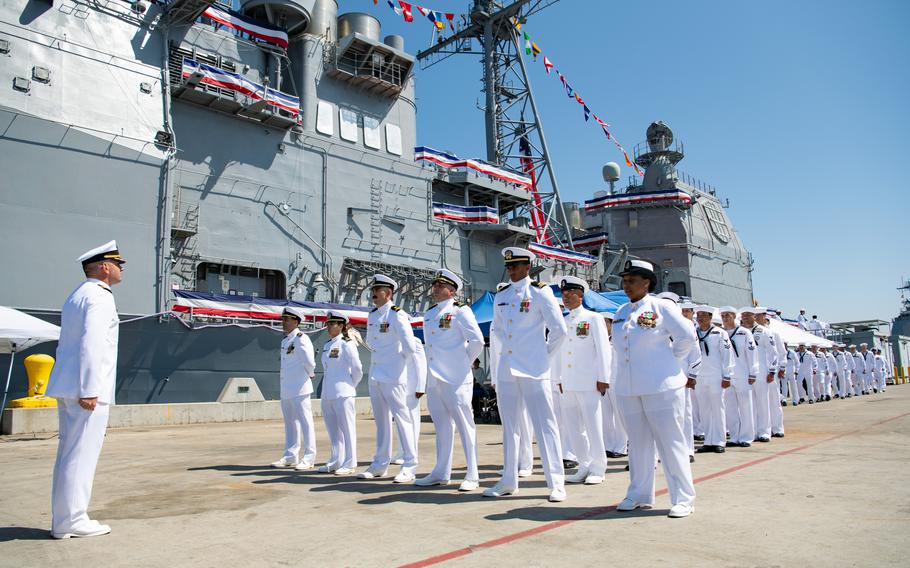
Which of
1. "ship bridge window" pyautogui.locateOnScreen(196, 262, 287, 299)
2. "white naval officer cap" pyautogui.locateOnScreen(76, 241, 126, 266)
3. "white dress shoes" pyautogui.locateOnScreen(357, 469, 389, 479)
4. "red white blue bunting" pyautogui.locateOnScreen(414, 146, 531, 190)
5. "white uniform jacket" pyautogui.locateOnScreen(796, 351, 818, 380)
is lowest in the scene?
"white dress shoes" pyautogui.locateOnScreen(357, 469, 389, 479)

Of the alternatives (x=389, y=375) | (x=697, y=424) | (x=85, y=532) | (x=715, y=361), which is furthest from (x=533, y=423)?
(x=697, y=424)

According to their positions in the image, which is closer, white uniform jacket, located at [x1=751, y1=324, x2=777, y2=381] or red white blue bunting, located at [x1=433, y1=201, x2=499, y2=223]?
white uniform jacket, located at [x1=751, y1=324, x2=777, y2=381]

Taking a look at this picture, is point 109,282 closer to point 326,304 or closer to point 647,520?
point 647,520

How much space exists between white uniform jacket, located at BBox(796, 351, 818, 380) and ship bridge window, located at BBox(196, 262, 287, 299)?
16.2 m

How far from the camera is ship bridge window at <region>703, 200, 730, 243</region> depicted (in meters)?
37.7

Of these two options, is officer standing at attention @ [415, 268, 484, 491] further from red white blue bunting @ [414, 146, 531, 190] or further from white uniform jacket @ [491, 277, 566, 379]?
red white blue bunting @ [414, 146, 531, 190]

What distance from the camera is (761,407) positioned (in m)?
Answer: 8.88

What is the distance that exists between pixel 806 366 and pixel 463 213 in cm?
1259

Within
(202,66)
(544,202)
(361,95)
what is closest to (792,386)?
(544,202)

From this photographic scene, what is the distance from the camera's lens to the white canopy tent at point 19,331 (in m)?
10.3

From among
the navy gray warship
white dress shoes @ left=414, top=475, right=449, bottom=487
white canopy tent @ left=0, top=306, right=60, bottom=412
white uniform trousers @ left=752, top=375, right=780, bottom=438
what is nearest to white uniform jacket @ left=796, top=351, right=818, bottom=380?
the navy gray warship

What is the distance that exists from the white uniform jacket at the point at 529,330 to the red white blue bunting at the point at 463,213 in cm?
1776

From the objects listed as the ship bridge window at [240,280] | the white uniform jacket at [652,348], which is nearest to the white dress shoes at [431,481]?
the white uniform jacket at [652,348]

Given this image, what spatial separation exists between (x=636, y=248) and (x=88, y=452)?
34.5 meters
